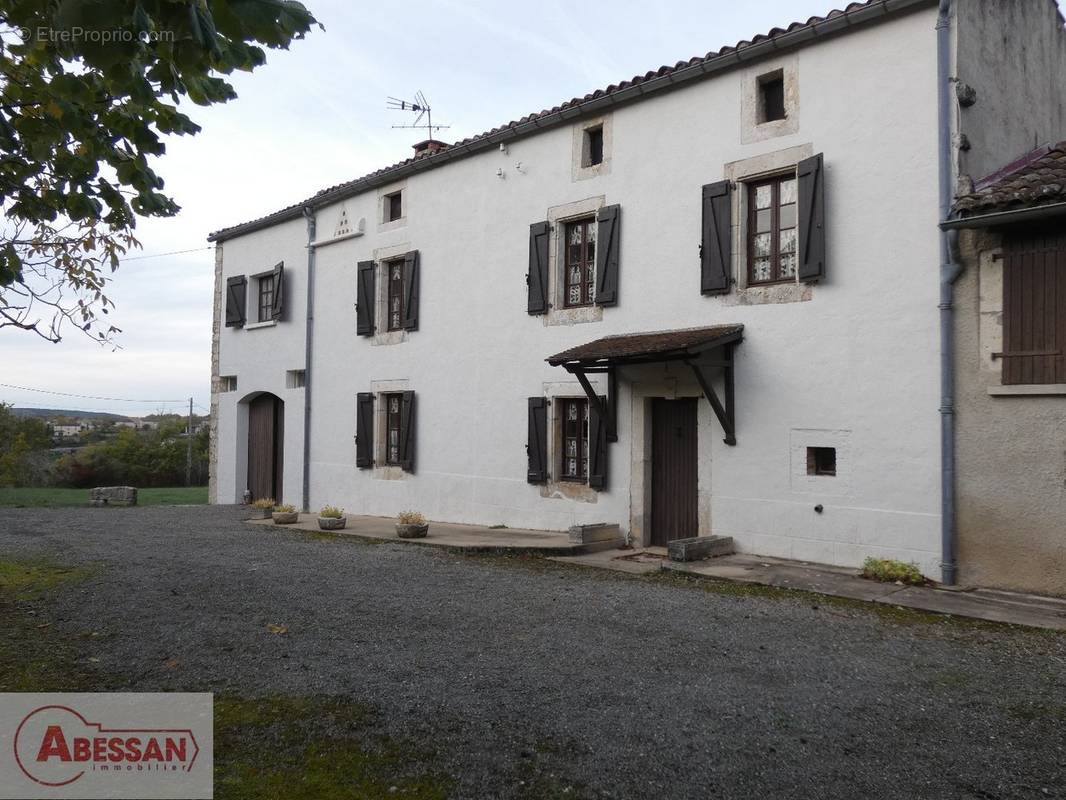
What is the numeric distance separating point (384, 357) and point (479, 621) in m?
8.52

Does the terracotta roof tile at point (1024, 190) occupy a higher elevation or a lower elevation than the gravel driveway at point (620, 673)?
higher

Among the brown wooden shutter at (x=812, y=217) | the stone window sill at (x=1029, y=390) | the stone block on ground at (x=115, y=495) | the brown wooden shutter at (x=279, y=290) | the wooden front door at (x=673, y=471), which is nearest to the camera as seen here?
the stone window sill at (x=1029, y=390)

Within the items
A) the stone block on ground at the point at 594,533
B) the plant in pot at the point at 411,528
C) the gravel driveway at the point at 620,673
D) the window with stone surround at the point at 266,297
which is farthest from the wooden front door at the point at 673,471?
the window with stone surround at the point at 266,297

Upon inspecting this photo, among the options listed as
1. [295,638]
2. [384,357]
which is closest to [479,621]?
[295,638]

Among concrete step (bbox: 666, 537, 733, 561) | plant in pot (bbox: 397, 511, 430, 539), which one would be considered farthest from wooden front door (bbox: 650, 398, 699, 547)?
plant in pot (bbox: 397, 511, 430, 539)

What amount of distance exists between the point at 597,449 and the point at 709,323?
224cm

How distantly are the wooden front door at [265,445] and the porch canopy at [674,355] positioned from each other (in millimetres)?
8725

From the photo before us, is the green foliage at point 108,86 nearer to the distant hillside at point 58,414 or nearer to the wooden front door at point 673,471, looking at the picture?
the wooden front door at point 673,471

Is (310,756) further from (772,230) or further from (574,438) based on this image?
(574,438)

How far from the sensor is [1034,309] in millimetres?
7098

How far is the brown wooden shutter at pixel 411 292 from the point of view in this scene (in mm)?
13383

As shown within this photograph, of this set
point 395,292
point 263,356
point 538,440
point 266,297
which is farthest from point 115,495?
point 538,440

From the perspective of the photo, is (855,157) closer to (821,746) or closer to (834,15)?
(834,15)

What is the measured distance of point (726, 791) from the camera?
126 inches
